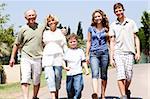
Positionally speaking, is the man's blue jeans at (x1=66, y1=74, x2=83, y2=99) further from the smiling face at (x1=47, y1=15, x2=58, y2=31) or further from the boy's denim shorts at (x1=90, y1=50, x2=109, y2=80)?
the smiling face at (x1=47, y1=15, x2=58, y2=31)

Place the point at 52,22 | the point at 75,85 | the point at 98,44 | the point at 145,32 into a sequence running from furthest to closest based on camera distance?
the point at 145,32 → the point at 75,85 → the point at 98,44 → the point at 52,22

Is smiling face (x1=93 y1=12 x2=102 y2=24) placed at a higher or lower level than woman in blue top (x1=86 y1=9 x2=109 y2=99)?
higher

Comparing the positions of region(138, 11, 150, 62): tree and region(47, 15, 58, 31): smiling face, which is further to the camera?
region(138, 11, 150, 62): tree

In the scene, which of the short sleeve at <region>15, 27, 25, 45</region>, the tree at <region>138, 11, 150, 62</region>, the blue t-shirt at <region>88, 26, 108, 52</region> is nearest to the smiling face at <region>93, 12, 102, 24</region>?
the blue t-shirt at <region>88, 26, 108, 52</region>

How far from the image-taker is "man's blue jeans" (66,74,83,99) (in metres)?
9.72

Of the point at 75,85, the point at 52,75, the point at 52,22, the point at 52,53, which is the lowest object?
the point at 75,85

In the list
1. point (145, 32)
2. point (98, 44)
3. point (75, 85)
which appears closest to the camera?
point (98, 44)

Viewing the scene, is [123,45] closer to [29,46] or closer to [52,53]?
[52,53]

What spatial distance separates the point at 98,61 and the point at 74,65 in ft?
1.62

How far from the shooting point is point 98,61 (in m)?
9.70

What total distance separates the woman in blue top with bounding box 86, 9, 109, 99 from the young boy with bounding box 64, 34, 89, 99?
0.67ft

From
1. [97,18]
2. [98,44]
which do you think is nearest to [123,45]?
[98,44]

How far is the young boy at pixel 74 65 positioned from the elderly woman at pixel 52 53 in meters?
0.20

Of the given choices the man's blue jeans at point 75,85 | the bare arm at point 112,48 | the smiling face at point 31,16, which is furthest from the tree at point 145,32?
the smiling face at point 31,16
